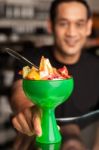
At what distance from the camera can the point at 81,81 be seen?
5.99 ft

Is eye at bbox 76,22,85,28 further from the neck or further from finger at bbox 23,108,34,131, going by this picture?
finger at bbox 23,108,34,131

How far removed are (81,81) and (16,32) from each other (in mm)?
1140

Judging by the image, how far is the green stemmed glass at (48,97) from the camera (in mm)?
897

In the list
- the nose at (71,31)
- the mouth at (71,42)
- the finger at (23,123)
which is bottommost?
the mouth at (71,42)

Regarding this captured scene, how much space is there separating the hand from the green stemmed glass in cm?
1

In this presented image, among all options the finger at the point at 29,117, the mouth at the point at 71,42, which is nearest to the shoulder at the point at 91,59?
the mouth at the point at 71,42

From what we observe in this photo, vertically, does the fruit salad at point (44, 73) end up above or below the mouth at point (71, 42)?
above

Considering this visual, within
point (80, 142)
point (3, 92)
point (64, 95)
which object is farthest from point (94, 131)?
point (3, 92)

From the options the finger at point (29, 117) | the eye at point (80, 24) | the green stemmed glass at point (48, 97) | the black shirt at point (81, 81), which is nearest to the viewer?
the green stemmed glass at point (48, 97)

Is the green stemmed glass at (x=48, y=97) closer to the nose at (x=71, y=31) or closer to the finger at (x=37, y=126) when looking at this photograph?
the finger at (x=37, y=126)

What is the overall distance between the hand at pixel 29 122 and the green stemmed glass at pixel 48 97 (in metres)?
0.01

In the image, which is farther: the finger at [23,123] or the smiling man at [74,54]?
the smiling man at [74,54]

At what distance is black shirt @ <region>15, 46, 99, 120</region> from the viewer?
67.4 inches

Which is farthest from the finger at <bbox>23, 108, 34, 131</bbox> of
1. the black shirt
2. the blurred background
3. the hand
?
the blurred background
